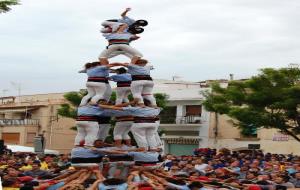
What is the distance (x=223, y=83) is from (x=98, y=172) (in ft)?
89.2

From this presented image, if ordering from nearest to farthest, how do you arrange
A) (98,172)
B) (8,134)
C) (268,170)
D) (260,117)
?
(98,172), (268,170), (260,117), (8,134)

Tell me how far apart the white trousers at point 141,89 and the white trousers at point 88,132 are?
3.84 ft

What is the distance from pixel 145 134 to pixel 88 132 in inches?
52.4

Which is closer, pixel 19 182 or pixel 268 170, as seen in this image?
pixel 19 182

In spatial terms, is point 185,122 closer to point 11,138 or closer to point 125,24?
point 11,138

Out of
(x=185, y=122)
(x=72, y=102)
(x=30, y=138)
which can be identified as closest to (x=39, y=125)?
(x=30, y=138)

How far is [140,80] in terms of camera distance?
13.5 metres

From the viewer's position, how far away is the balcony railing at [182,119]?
41.0 m

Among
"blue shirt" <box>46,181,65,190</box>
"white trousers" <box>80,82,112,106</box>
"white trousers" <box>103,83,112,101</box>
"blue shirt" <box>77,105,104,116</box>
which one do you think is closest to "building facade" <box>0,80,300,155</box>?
"white trousers" <box>103,83,112,101</box>

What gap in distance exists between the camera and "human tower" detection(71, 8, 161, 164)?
13250 mm

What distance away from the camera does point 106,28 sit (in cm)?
1395

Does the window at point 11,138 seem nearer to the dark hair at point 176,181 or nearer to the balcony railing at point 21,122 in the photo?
the balcony railing at point 21,122

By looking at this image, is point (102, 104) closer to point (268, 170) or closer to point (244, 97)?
point (268, 170)

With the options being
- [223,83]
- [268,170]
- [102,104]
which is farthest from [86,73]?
[223,83]
